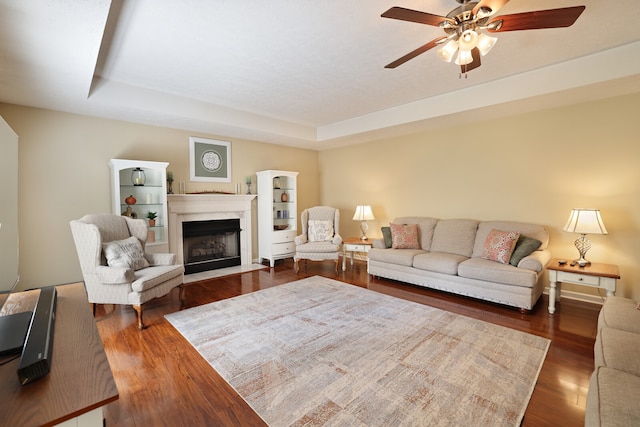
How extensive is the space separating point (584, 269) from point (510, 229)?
96 cm

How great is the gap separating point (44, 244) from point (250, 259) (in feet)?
9.79

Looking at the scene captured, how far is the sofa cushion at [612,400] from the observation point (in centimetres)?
113

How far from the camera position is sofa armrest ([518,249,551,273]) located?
3.25 m

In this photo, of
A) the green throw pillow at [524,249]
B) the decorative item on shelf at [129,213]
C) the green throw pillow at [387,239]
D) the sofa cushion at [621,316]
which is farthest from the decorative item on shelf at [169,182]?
the sofa cushion at [621,316]

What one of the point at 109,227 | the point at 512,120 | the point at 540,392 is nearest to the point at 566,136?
the point at 512,120

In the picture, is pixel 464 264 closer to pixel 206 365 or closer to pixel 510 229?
pixel 510 229

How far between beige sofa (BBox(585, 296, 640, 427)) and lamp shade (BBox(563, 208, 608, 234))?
126 cm

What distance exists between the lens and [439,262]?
3867 millimetres

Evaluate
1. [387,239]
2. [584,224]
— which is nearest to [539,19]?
[584,224]

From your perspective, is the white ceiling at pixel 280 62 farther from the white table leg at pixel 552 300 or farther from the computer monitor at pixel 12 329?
the white table leg at pixel 552 300

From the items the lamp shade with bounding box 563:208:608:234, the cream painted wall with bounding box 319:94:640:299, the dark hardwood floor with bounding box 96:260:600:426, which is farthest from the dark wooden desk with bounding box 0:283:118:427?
the cream painted wall with bounding box 319:94:640:299

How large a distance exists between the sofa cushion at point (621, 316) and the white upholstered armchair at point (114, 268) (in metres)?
3.91

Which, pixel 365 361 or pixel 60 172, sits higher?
pixel 60 172

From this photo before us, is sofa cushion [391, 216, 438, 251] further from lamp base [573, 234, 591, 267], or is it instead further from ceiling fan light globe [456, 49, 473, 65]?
ceiling fan light globe [456, 49, 473, 65]
